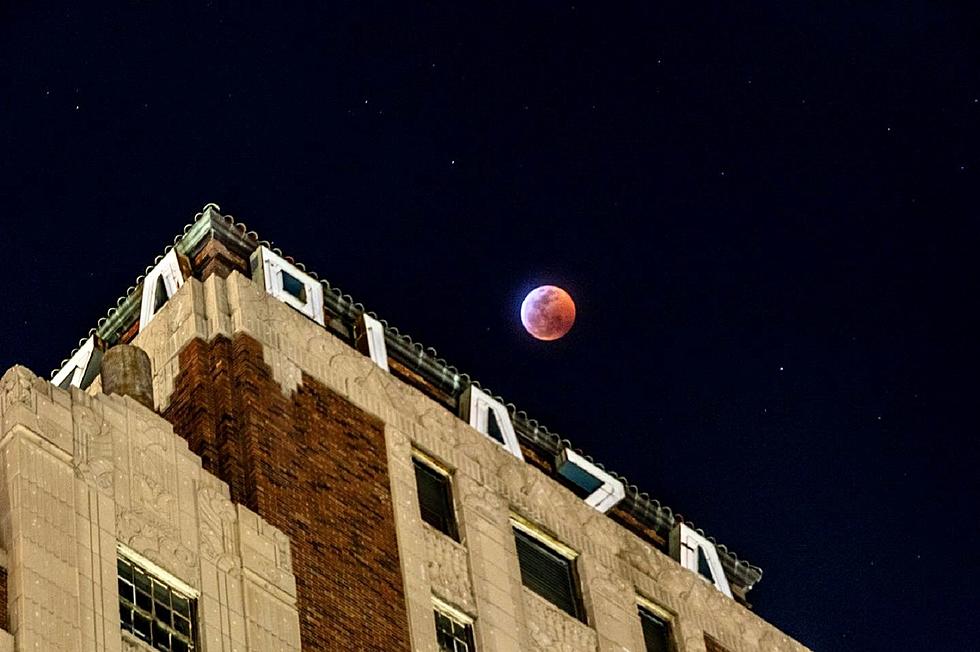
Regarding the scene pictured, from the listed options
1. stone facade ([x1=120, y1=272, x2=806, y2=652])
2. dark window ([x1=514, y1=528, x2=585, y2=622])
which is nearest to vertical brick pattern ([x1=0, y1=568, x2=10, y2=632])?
stone facade ([x1=120, y1=272, x2=806, y2=652])

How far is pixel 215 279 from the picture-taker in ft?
193

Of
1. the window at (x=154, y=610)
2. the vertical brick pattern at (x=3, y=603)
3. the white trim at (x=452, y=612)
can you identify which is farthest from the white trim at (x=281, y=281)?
the vertical brick pattern at (x=3, y=603)

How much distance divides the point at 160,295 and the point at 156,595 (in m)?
14.6

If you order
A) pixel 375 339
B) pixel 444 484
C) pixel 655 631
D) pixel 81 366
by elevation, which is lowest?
pixel 655 631

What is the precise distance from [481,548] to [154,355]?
26.5 feet

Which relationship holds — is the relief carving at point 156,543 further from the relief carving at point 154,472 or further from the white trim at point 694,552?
the white trim at point 694,552

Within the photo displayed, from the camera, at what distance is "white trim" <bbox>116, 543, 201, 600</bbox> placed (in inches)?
1860

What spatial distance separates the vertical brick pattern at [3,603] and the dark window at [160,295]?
1634 centimetres

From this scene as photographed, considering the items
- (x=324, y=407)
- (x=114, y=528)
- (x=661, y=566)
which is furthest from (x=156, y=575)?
(x=661, y=566)

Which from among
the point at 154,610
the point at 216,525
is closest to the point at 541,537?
the point at 216,525

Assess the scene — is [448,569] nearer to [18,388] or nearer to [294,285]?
[294,285]

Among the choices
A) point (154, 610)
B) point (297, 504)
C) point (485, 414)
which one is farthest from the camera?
point (485, 414)

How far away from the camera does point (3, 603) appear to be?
43.9m

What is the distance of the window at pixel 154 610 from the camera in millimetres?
46219
